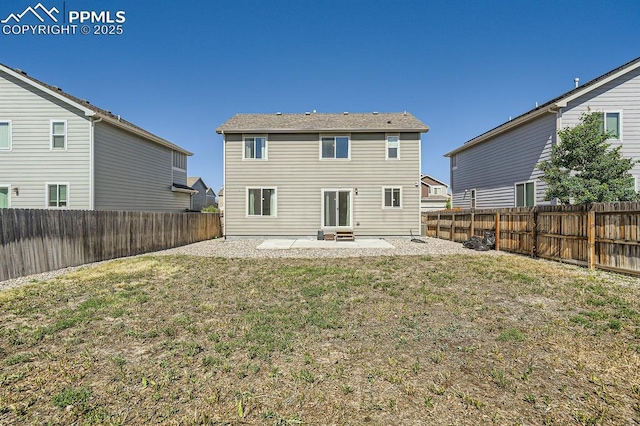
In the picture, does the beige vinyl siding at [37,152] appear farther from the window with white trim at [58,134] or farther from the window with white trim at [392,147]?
the window with white trim at [392,147]

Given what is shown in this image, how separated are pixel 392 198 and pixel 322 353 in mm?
12755

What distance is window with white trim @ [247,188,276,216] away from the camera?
15.4 meters

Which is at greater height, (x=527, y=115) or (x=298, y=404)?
(x=527, y=115)

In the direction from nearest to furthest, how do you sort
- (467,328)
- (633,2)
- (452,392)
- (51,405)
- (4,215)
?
1. (51,405)
2. (452,392)
3. (467,328)
4. (4,215)
5. (633,2)

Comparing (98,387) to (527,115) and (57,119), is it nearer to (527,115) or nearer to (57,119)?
(57,119)

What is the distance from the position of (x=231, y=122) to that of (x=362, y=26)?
26.9 ft

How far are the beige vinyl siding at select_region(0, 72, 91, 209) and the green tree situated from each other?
64.0ft

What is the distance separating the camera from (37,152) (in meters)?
13.8

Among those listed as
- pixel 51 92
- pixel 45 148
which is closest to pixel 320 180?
pixel 45 148

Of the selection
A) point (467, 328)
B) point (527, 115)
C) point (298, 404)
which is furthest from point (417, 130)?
point (298, 404)

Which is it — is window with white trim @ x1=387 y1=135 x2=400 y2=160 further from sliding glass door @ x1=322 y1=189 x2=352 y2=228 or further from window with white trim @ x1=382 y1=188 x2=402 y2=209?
sliding glass door @ x1=322 y1=189 x2=352 y2=228

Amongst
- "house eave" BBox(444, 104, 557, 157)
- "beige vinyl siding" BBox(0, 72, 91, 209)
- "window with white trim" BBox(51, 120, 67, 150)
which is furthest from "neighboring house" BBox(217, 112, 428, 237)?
"window with white trim" BBox(51, 120, 67, 150)

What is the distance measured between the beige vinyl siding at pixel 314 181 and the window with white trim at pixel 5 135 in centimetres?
985

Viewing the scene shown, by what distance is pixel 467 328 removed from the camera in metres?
4.04
